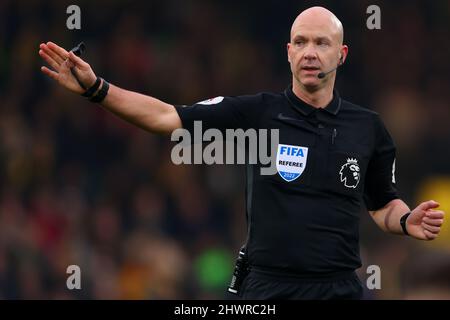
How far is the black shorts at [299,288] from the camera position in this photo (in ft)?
15.7

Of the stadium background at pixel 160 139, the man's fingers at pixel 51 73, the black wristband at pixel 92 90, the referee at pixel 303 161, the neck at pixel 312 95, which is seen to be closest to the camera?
the man's fingers at pixel 51 73

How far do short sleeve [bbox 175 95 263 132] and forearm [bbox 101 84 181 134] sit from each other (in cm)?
6

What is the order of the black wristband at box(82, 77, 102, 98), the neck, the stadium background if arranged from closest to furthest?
the black wristband at box(82, 77, 102, 98) → the neck → the stadium background

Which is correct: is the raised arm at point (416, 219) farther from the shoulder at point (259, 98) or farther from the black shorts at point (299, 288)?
the shoulder at point (259, 98)

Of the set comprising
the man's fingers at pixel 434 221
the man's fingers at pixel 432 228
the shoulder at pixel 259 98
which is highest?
the shoulder at pixel 259 98

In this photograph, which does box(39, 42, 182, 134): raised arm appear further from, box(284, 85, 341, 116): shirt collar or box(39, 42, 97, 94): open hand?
box(284, 85, 341, 116): shirt collar

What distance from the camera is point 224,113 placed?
4.95 metres

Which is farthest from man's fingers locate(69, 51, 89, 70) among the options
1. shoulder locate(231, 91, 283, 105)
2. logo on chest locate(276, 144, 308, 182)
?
logo on chest locate(276, 144, 308, 182)

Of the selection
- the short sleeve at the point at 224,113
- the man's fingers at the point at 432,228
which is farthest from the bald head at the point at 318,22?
the man's fingers at the point at 432,228

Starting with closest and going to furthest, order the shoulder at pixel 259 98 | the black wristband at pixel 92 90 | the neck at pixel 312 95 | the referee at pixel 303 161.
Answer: the black wristband at pixel 92 90 → the referee at pixel 303 161 → the shoulder at pixel 259 98 → the neck at pixel 312 95

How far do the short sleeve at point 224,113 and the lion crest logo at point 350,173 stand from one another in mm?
476

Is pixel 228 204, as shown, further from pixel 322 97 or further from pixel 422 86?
pixel 322 97

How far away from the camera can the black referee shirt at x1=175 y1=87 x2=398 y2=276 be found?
481cm
